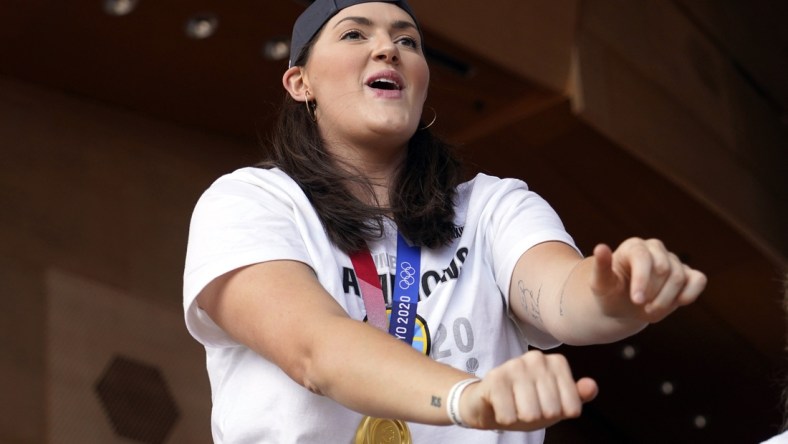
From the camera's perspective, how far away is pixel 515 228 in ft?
5.72

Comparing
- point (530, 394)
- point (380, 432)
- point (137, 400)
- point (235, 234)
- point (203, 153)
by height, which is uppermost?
point (530, 394)

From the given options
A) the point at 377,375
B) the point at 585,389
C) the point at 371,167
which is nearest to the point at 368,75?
the point at 371,167

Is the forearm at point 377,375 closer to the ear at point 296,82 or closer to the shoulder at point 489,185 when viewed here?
the shoulder at point 489,185

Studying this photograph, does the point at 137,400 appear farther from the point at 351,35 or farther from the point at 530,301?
the point at 530,301

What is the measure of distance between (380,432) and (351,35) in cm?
70

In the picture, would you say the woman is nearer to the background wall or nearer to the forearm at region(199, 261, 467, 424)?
the forearm at region(199, 261, 467, 424)

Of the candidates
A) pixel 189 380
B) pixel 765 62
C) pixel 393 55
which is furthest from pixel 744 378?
pixel 393 55

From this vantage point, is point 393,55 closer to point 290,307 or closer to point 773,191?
point 290,307

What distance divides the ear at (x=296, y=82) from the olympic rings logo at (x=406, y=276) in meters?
0.43

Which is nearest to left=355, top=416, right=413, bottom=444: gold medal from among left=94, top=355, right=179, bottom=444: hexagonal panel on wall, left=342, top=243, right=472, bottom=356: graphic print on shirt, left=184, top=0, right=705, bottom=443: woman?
left=184, top=0, right=705, bottom=443: woman

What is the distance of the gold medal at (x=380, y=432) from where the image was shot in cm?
155

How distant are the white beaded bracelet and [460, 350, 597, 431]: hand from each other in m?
0.04

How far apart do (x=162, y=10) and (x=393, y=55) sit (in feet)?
11.6

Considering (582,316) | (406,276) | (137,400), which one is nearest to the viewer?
(582,316)
